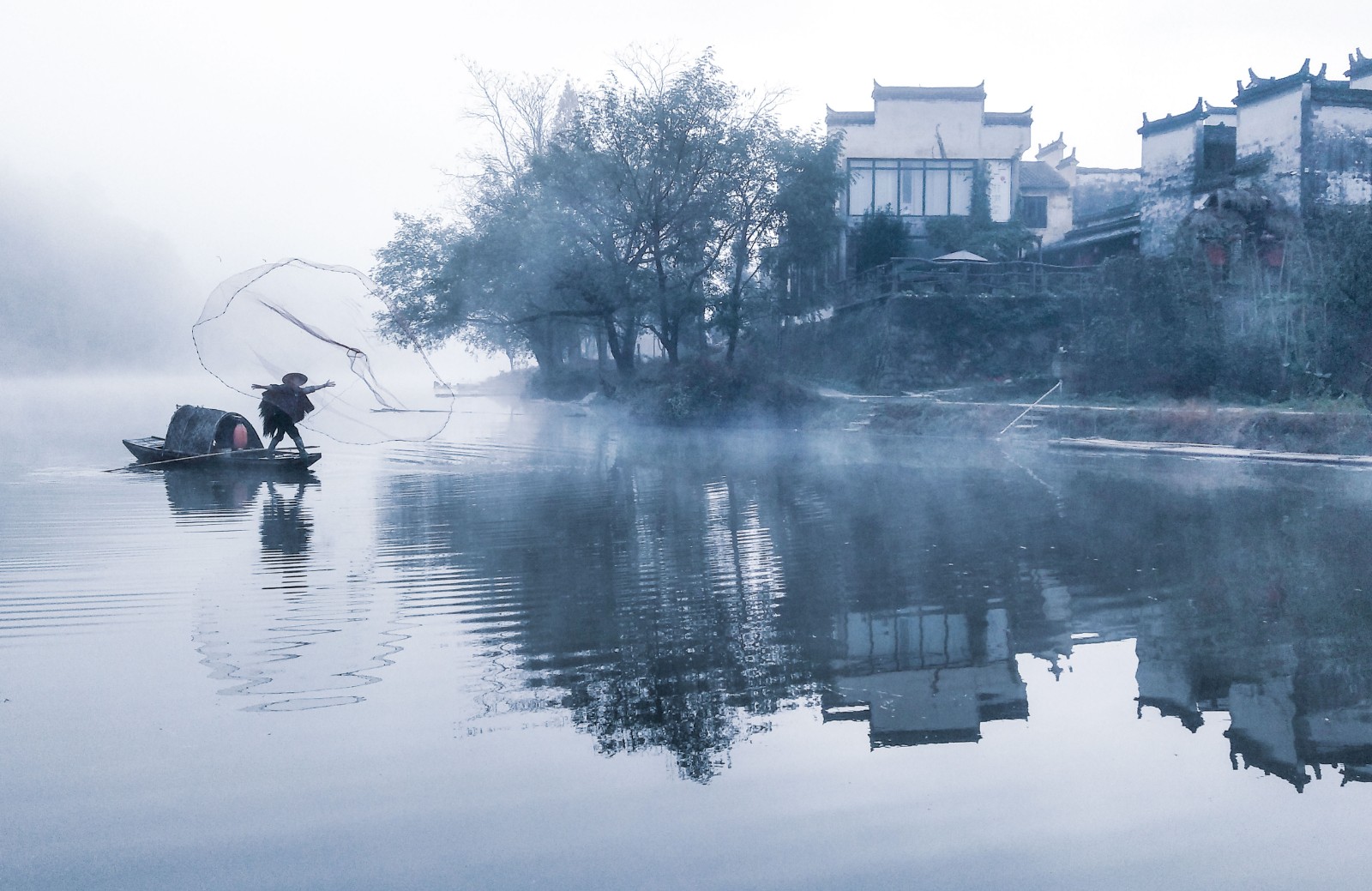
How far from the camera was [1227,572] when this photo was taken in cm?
1220

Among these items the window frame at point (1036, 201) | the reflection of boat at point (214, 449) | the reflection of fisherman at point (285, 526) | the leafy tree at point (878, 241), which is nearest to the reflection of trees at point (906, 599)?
the reflection of fisherman at point (285, 526)

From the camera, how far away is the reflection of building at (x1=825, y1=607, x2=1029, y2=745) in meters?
7.49

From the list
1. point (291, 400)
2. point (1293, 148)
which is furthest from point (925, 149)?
point (291, 400)

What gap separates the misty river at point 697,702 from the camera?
5445mm

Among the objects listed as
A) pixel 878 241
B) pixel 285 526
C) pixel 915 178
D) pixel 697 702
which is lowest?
pixel 697 702

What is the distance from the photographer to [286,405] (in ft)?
70.2

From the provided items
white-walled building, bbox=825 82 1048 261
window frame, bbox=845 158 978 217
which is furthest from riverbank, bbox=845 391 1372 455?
white-walled building, bbox=825 82 1048 261

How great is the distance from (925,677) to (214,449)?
869 inches

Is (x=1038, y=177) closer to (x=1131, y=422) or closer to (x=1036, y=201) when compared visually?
(x=1036, y=201)

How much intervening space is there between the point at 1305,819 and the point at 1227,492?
48.4 ft

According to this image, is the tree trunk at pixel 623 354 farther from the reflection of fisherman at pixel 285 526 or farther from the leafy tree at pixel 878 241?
the reflection of fisherman at pixel 285 526

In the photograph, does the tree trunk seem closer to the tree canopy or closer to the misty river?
the tree canopy

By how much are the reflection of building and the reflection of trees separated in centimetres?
3

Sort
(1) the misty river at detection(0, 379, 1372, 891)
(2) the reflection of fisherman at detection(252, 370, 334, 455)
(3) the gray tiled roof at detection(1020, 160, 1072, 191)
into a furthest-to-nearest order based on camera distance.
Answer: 1. (3) the gray tiled roof at detection(1020, 160, 1072, 191)
2. (2) the reflection of fisherman at detection(252, 370, 334, 455)
3. (1) the misty river at detection(0, 379, 1372, 891)
